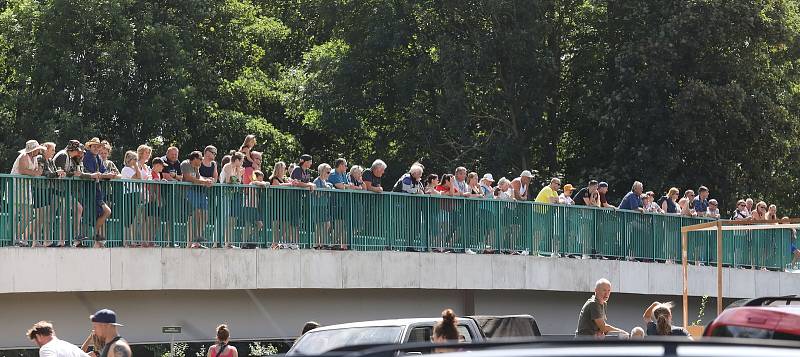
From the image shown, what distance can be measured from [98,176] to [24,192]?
0.98 m

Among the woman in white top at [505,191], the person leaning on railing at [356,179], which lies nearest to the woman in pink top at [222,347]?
the person leaning on railing at [356,179]

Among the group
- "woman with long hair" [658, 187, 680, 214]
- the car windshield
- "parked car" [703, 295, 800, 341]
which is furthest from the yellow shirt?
"parked car" [703, 295, 800, 341]

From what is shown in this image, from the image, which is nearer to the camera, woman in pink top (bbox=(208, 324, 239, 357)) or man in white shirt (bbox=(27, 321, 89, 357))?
man in white shirt (bbox=(27, 321, 89, 357))

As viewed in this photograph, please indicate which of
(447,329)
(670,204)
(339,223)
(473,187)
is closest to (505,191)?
(473,187)

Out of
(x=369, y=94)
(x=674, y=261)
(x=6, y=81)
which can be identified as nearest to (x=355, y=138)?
(x=369, y=94)

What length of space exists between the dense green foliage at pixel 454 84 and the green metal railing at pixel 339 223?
11495mm

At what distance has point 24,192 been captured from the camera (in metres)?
19.7

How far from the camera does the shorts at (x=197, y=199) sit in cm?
2167

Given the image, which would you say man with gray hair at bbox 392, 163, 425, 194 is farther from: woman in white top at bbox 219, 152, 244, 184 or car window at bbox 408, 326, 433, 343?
car window at bbox 408, 326, 433, 343

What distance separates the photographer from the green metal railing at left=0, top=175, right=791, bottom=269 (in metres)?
20.1

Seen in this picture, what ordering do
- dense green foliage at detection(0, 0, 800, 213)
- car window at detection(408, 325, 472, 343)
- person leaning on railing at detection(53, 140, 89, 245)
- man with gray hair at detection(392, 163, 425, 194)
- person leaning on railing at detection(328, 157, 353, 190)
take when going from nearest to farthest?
car window at detection(408, 325, 472, 343)
person leaning on railing at detection(53, 140, 89, 245)
person leaning on railing at detection(328, 157, 353, 190)
man with gray hair at detection(392, 163, 425, 194)
dense green foliage at detection(0, 0, 800, 213)

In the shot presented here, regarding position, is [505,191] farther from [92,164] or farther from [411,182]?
[92,164]

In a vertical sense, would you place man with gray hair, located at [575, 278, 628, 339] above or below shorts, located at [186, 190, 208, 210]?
below

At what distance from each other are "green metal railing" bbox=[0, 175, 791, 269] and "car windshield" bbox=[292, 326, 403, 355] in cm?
774
